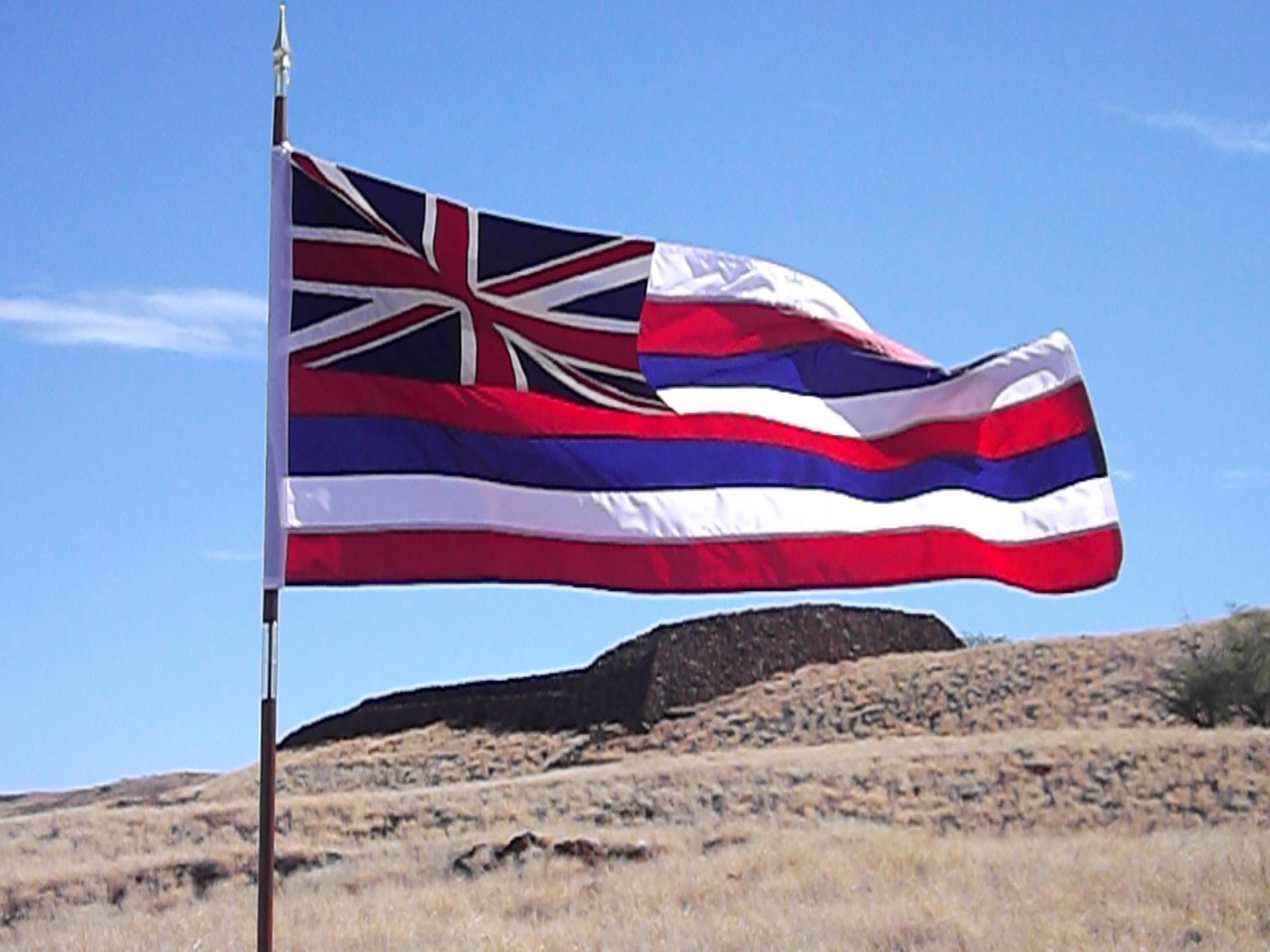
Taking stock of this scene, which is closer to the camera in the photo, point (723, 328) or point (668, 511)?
point (668, 511)

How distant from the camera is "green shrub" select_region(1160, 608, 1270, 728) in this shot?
106 ft

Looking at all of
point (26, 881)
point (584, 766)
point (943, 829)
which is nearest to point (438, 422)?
point (26, 881)

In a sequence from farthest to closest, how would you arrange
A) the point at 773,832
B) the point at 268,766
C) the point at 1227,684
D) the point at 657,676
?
the point at 657,676 < the point at 1227,684 < the point at 773,832 < the point at 268,766

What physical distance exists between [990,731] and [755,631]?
916cm

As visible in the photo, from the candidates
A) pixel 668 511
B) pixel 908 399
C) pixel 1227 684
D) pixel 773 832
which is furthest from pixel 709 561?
pixel 1227 684

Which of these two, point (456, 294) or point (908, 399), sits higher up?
point (456, 294)

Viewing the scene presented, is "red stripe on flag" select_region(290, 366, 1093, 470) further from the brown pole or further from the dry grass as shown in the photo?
the dry grass

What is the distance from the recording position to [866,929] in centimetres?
1439

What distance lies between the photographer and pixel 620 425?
379 inches

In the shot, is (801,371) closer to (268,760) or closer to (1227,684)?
(268,760)

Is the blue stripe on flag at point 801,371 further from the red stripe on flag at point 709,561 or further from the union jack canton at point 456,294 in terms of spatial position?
the red stripe on flag at point 709,561

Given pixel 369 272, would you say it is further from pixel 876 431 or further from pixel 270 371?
pixel 876 431

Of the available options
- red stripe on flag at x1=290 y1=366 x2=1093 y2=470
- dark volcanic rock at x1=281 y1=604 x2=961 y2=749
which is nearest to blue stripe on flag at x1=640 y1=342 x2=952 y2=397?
red stripe on flag at x1=290 y1=366 x2=1093 y2=470

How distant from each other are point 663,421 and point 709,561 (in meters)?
0.73
